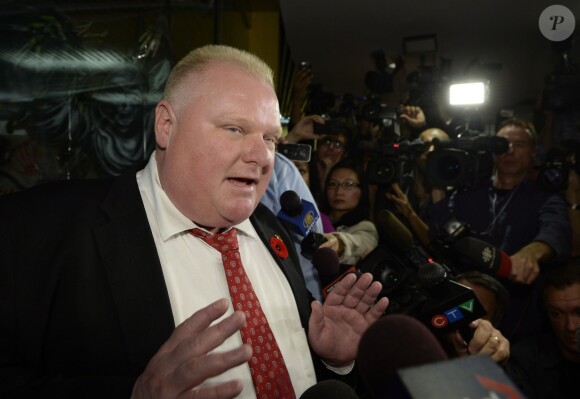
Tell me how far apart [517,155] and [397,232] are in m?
1.31

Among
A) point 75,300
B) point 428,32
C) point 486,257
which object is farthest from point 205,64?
point 428,32

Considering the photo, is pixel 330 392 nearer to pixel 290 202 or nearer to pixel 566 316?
pixel 290 202

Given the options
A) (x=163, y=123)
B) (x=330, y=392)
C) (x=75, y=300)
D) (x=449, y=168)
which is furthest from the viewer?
(x=449, y=168)

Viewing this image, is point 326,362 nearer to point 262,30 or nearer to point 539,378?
point 539,378

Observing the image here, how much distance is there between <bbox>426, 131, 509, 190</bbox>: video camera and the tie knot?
1936 mm

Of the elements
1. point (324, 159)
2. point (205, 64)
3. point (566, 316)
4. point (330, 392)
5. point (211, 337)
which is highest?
point (205, 64)

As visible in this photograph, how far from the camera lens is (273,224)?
1.46 meters

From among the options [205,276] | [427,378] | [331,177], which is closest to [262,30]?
[331,177]

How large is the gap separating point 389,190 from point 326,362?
192 cm

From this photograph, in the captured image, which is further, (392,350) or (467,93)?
(467,93)

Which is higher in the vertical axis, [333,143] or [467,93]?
[467,93]

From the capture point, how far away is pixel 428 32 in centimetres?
534

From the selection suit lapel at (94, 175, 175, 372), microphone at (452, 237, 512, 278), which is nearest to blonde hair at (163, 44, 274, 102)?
suit lapel at (94, 175, 175, 372)

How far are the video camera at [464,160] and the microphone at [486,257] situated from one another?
0.71 meters
